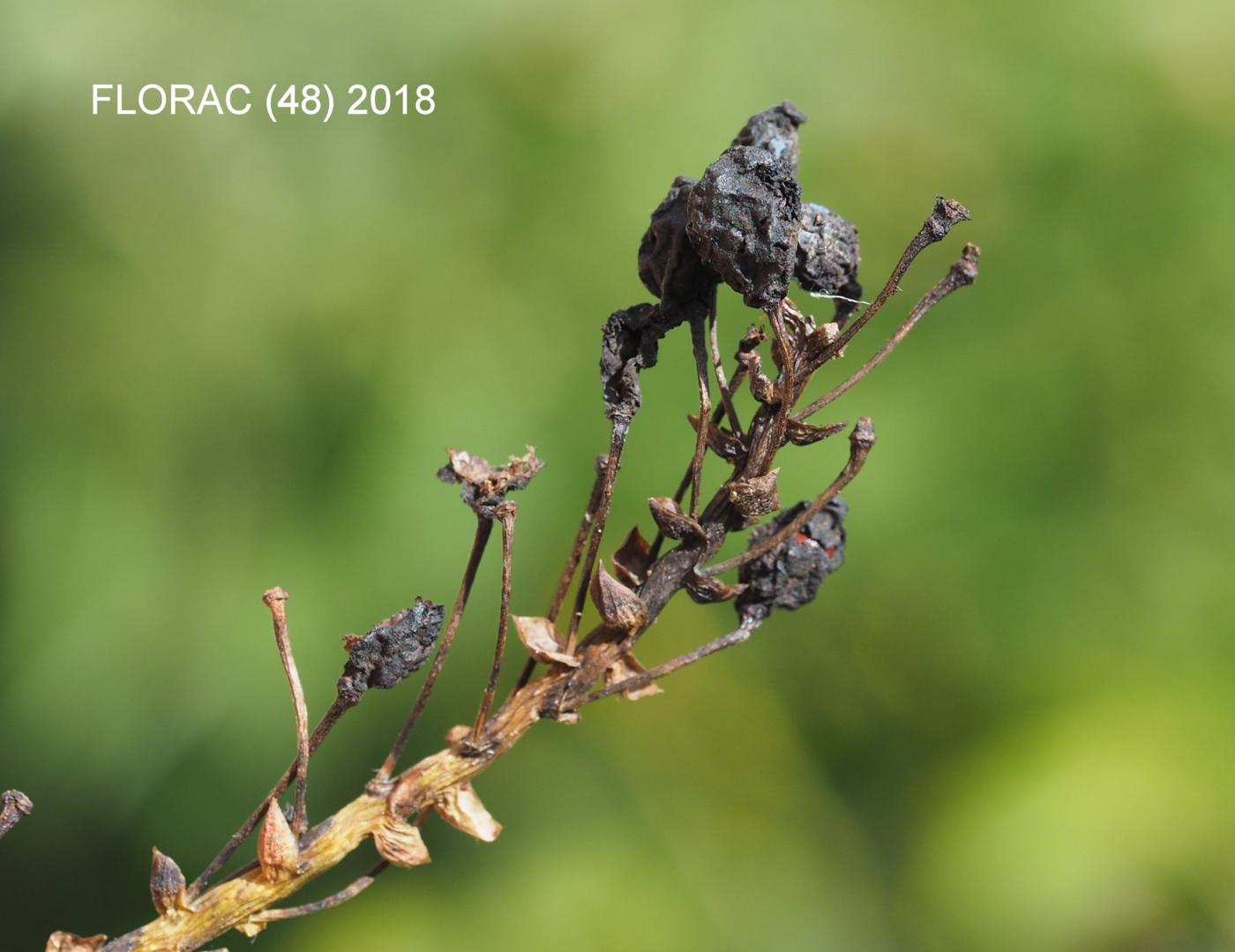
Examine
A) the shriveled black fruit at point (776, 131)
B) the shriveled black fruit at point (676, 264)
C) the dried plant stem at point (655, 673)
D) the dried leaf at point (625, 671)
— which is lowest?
the dried plant stem at point (655, 673)

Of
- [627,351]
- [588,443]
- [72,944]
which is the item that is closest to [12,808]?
[72,944]

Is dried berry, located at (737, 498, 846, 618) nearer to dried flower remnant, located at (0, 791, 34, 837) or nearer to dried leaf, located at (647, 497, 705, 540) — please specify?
dried leaf, located at (647, 497, 705, 540)

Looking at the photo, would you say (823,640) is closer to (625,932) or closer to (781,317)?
(625,932)

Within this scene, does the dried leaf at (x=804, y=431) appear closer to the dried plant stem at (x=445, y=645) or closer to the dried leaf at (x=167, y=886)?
the dried plant stem at (x=445, y=645)

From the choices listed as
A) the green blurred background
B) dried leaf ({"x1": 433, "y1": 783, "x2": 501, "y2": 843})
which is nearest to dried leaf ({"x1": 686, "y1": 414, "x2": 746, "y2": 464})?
dried leaf ({"x1": 433, "y1": 783, "x2": 501, "y2": 843})

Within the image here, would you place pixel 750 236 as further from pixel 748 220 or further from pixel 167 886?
pixel 167 886

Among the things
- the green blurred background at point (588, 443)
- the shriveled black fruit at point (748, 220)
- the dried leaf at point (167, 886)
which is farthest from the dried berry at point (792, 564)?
the green blurred background at point (588, 443)
